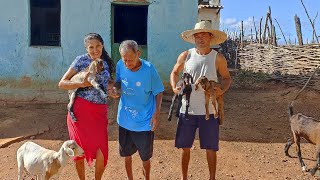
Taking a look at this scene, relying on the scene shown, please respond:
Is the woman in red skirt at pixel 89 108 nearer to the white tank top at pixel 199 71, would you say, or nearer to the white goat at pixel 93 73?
the white goat at pixel 93 73

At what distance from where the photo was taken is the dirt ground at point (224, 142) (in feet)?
16.5

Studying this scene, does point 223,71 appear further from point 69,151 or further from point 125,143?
point 69,151

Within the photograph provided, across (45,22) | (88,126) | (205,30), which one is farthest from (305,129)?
(45,22)

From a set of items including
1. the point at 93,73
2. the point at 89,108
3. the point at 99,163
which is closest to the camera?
the point at 93,73

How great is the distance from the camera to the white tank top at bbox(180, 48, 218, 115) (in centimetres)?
393

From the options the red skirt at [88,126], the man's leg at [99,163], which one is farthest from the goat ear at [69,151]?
the man's leg at [99,163]

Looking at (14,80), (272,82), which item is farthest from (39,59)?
(272,82)

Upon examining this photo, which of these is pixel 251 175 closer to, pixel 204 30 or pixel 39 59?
pixel 204 30

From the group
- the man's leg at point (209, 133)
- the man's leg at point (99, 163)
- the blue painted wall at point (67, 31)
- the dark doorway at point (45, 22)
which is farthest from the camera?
the dark doorway at point (45, 22)

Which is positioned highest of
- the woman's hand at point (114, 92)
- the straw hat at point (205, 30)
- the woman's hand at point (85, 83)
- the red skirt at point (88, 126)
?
the straw hat at point (205, 30)

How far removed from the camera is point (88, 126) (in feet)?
12.1

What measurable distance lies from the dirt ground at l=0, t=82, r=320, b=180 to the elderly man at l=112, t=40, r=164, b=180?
1105mm

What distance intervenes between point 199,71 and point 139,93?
676 millimetres

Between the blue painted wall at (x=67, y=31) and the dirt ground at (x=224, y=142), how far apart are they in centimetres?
90
